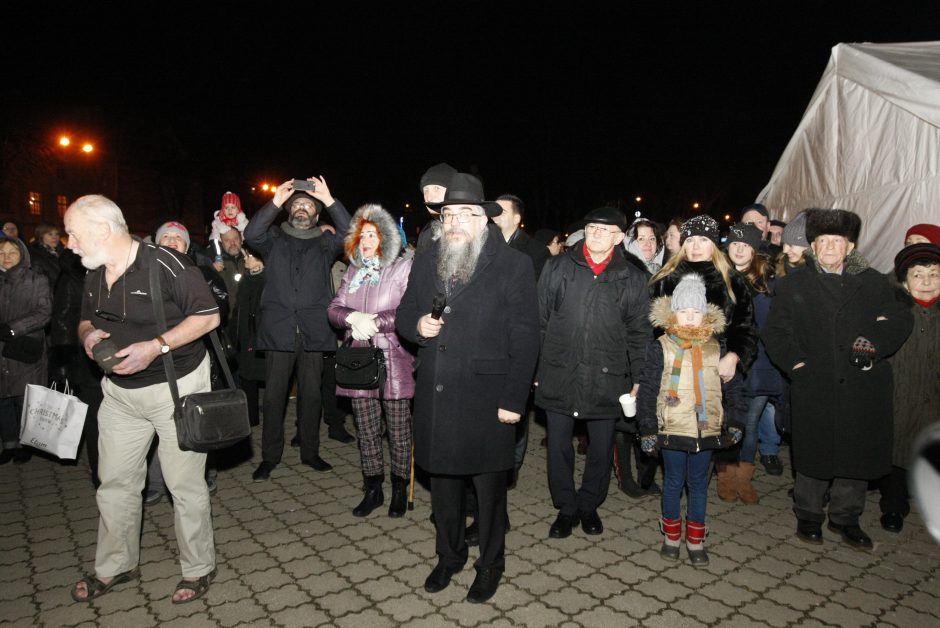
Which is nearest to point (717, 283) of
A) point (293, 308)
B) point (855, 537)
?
point (855, 537)

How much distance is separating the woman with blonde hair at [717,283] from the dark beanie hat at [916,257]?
126 centimetres

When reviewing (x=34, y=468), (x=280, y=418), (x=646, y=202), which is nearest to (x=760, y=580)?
(x=280, y=418)

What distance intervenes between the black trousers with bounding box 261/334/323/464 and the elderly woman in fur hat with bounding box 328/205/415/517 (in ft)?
2.76

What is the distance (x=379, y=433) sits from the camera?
4.79 m

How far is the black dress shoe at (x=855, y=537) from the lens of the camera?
4.23 meters

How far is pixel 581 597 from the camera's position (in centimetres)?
361

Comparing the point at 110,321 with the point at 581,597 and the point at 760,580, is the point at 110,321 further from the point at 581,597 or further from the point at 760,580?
the point at 760,580

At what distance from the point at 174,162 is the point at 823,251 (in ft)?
150

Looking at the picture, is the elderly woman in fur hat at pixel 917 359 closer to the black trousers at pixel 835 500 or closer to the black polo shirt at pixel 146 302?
the black trousers at pixel 835 500

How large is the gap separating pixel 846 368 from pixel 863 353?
0.15m

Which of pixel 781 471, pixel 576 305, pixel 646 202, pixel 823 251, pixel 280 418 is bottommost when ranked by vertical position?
pixel 781 471

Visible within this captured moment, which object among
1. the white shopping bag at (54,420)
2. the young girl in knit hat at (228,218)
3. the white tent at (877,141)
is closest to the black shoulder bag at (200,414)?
the white shopping bag at (54,420)

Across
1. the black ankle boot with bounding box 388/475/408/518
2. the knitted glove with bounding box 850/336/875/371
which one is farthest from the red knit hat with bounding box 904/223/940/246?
the black ankle boot with bounding box 388/475/408/518

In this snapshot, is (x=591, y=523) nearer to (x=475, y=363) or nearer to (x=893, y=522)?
(x=475, y=363)
